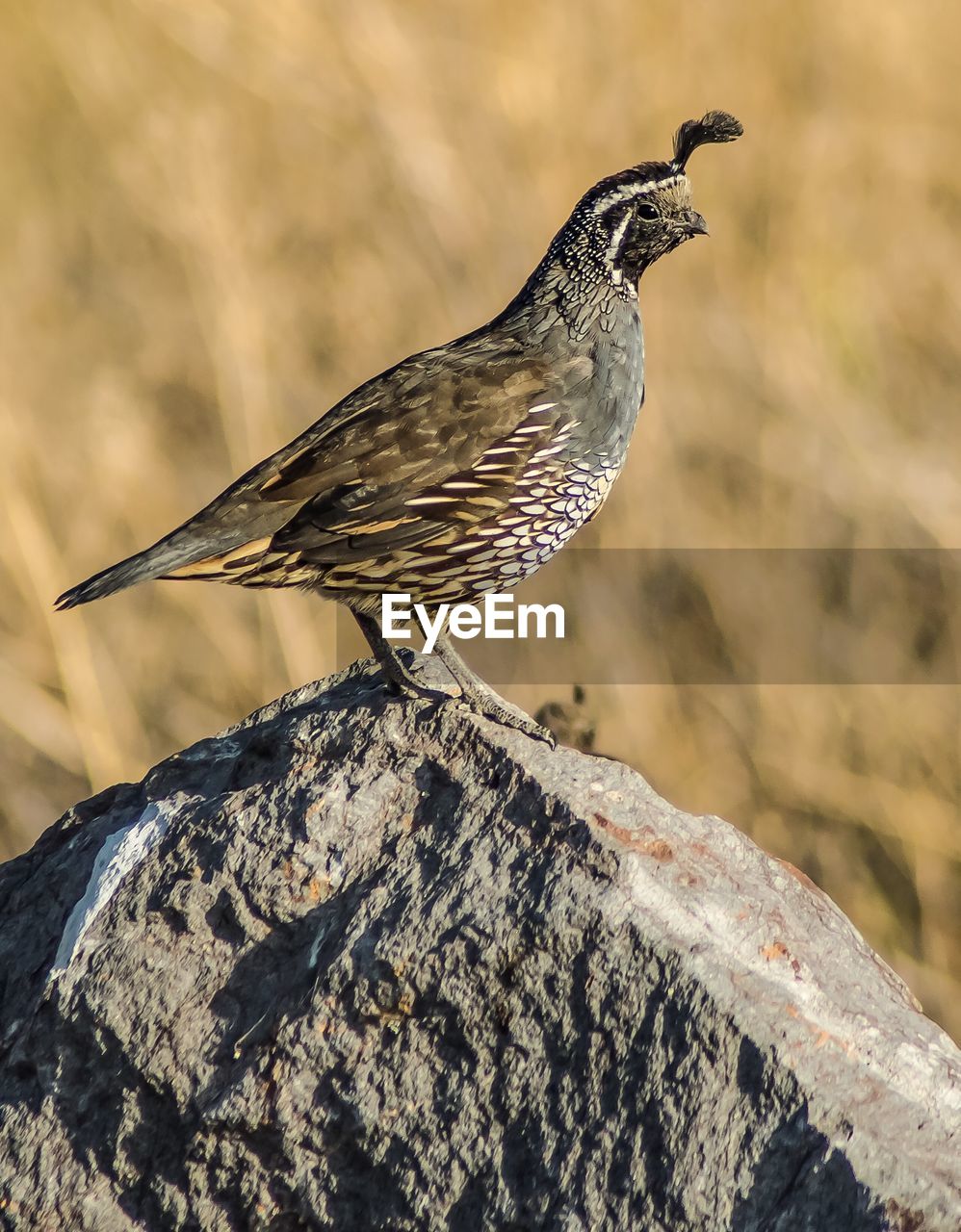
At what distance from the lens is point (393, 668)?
3.67m

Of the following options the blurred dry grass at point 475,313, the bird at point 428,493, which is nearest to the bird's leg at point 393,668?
the bird at point 428,493

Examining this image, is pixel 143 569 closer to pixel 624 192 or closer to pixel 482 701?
pixel 482 701

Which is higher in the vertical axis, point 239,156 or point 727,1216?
point 239,156

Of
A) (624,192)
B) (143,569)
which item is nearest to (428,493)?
(143,569)

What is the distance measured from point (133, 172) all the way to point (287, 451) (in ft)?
10.3

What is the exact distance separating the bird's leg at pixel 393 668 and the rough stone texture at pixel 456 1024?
235 millimetres

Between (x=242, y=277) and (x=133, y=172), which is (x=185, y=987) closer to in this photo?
(x=242, y=277)

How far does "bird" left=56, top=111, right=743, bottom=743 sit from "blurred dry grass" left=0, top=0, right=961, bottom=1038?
1.75 m

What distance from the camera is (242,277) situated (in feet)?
19.2

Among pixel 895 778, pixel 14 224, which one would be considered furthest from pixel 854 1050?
pixel 14 224

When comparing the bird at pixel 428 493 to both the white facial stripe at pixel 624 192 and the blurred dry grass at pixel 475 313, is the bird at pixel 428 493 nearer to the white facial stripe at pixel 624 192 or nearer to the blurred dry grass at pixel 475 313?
the white facial stripe at pixel 624 192

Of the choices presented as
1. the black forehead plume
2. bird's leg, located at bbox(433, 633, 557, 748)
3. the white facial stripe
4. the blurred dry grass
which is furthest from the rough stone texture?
the blurred dry grass

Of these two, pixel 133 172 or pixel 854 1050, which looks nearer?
pixel 854 1050

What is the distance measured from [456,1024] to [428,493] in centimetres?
132
